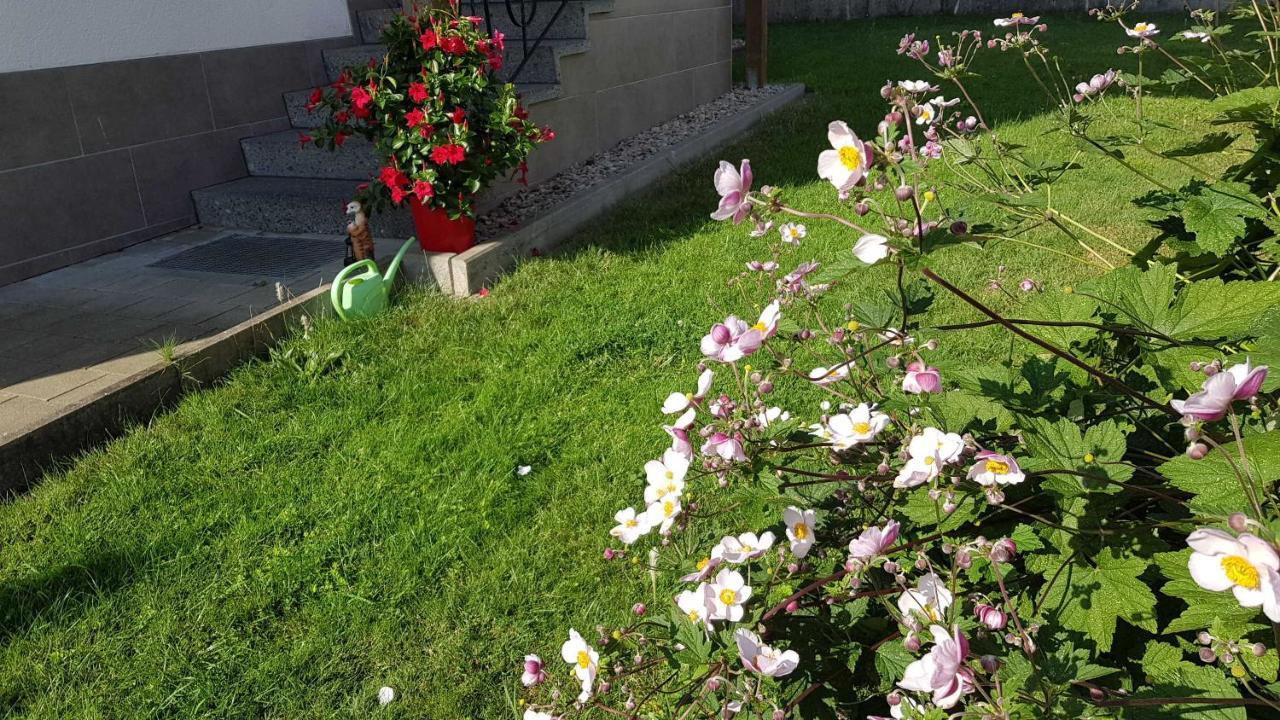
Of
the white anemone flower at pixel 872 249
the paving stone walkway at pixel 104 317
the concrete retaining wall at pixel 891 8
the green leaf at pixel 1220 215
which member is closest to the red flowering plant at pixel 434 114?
the paving stone walkway at pixel 104 317

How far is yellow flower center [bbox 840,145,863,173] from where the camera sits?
3.07 feet

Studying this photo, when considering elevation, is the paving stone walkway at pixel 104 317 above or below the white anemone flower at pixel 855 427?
below

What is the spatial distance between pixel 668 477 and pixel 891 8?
40.9 ft

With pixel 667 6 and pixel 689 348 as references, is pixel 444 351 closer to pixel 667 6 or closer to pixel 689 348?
pixel 689 348

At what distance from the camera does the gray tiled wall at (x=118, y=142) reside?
12.1 ft

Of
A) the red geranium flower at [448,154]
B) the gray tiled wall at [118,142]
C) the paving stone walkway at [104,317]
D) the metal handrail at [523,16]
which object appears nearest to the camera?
the paving stone walkway at [104,317]

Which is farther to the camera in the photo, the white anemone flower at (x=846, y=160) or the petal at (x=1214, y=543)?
the white anemone flower at (x=846, y=160)

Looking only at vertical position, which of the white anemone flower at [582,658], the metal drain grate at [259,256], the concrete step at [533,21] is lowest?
the white anemone flower at [582,658]

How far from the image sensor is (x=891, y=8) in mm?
12164

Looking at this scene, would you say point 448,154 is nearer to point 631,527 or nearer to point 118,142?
point 118,142

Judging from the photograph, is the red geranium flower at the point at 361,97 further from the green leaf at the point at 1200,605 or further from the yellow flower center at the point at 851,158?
the green leaf at the point at 1200,605

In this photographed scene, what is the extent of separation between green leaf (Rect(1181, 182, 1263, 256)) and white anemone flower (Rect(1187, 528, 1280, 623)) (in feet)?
2.73

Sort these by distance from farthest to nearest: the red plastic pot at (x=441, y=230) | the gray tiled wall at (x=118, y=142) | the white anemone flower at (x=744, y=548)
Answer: the gray tiled wall at (x=118, y=142) → the red plastic pot at (x=441, y=230) → the white anemone flower at (x=744, y=548)

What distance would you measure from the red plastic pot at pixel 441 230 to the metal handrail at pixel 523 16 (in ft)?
3.96
